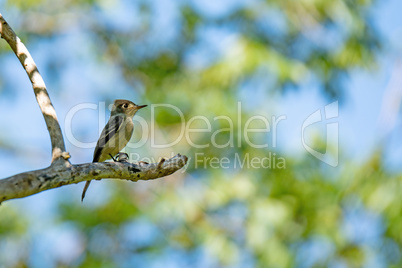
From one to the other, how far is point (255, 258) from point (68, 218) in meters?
2.86

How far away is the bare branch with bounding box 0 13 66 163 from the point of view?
3016mm

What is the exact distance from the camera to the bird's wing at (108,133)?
577 cm

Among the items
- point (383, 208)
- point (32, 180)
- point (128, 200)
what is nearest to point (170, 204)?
point (128, 200)

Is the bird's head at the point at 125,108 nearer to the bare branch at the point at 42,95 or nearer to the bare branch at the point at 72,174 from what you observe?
the bare branch at the point at 72,174

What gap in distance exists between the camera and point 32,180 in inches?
104

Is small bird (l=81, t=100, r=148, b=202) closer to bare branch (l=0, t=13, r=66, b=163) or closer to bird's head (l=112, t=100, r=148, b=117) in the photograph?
bird's head (l=112, t=100, r=148, b=117)

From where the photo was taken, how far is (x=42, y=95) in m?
3.17

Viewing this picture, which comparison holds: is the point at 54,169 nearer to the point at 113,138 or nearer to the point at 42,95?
the point at 42,95

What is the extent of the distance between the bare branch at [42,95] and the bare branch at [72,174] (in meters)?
0.12

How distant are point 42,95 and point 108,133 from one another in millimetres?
2683

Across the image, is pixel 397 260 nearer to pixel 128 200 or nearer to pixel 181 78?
pixel 128 200

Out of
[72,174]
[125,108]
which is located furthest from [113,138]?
[72,174]

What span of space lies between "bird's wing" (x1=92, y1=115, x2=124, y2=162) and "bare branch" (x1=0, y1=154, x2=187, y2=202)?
222cm

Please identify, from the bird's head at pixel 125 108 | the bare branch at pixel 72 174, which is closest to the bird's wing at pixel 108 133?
the bird's head at pixel 125 108
